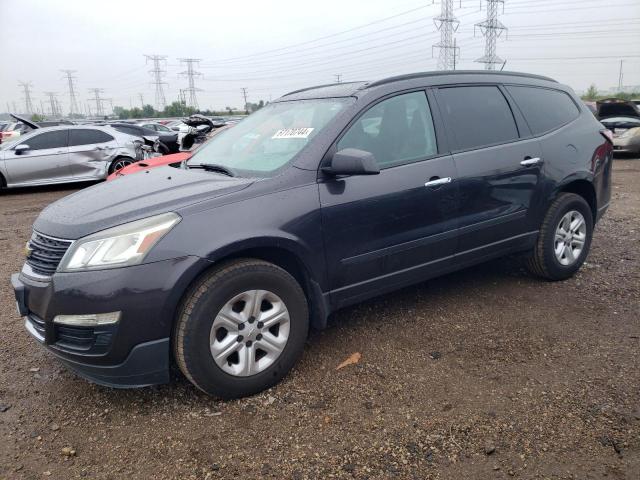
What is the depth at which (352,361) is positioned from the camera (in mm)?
3314

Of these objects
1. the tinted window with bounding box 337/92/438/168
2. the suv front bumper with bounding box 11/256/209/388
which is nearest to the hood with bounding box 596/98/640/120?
the tinted window with bounding box 337/92/438/168

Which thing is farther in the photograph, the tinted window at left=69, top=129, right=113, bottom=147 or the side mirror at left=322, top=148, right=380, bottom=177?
the tinted window at left=69, top=129, right=113, bottom=147

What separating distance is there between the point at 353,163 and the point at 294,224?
0.49 m

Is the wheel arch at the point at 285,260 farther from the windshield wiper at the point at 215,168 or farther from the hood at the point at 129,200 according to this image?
the windshield wiper at the point at 215,168

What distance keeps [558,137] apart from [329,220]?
2.42 m

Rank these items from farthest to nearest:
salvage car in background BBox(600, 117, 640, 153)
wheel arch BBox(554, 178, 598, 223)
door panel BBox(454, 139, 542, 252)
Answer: salvage car in background BBox(600, 117, 640, 153), wheel arch BBox(554, 178, 598, 223), door panel BBox(454, 139, 542, 252)

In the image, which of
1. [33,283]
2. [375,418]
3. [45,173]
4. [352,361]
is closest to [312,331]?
[352,361]

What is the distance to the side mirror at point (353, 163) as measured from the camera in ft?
9.83

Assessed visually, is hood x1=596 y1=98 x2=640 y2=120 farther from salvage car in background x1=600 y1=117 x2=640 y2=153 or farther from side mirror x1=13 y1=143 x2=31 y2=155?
side mirror x1=13 y1=143 x2=31 y2=155

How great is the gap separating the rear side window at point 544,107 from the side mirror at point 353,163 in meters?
1.92

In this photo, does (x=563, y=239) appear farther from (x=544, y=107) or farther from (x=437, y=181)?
(x=437, y=181)

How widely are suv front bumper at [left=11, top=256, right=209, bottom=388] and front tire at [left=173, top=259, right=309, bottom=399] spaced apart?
4.0 inches

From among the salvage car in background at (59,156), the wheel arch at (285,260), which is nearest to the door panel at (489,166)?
the wheel arch at (285,260)

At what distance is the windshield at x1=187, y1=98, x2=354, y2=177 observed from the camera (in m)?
3.30
